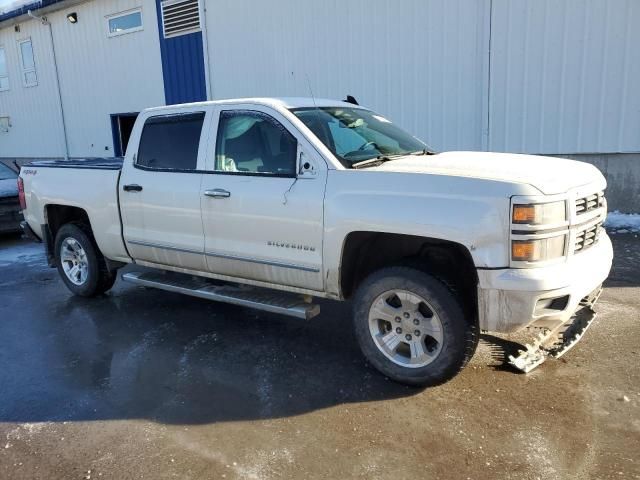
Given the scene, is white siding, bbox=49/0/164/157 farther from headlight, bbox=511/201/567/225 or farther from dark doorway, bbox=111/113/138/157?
headlight, bbox=511/201/567/225

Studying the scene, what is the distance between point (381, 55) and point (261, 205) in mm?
7042

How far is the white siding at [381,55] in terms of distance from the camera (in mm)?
9289

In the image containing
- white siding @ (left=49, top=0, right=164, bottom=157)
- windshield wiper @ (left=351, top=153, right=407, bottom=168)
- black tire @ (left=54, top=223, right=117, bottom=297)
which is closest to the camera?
windshield wiper @ (left=351, top=153, right=407, bottom=168)

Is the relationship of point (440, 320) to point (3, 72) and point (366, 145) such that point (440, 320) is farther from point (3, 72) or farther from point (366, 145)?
point (3, 72)

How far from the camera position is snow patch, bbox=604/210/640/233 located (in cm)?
793

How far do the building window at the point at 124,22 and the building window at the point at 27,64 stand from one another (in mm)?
4528

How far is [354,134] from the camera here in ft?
14.2

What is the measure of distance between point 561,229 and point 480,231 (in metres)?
0.51

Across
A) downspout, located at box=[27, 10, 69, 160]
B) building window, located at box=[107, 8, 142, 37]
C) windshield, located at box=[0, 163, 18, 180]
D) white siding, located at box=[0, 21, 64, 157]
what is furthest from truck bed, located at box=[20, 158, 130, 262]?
white siding, located at box=[0, 21, 64, 157]

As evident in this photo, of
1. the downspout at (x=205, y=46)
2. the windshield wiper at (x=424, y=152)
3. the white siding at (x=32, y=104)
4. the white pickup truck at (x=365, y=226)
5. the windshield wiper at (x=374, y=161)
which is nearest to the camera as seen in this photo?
the white pickup truck at (x=365, y=226)

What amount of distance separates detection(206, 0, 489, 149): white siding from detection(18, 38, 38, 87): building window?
943cm

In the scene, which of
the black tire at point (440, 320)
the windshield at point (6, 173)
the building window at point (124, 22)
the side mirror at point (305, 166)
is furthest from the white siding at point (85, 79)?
the black tire at point (440, 320)

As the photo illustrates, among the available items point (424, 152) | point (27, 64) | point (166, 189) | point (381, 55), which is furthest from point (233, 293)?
point (27, 64)

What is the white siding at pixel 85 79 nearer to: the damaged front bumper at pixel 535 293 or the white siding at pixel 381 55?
the white siding at pixel 381 55
